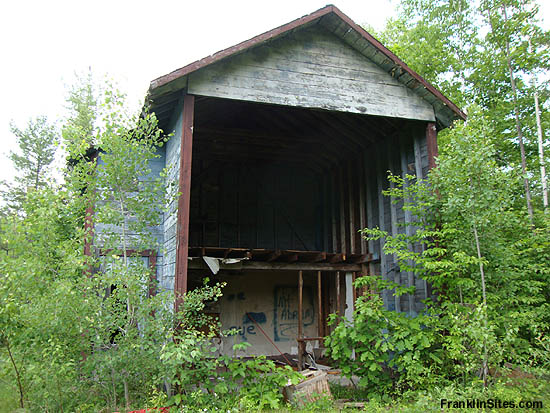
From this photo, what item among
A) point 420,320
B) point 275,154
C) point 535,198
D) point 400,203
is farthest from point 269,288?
point 535,198

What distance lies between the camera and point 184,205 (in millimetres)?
7023

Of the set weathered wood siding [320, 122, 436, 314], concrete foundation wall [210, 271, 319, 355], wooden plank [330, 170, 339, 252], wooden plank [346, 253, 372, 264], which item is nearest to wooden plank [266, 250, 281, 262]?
wooden plank [346, 253, 372, 264]

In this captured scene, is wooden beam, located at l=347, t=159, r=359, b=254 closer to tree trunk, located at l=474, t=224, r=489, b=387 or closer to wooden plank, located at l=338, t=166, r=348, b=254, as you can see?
wooden plank, located at l=338, t=166, r=348, b=254

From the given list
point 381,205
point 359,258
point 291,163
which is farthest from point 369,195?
point 291,163

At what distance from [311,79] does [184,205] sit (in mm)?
3651

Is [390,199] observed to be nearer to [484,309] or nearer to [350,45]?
[350,45]

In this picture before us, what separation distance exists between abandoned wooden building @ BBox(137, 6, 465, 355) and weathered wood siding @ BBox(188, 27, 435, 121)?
0.02m

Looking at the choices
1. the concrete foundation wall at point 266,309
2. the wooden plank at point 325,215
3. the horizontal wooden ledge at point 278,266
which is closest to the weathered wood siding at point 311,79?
the horizontal wooden ledge at point 278,266

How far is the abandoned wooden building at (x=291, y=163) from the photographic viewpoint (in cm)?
777

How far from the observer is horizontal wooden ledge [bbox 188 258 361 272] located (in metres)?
9.63

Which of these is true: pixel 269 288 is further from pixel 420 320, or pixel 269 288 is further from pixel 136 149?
pixel 136 149

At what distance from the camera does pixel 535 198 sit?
20516 mm

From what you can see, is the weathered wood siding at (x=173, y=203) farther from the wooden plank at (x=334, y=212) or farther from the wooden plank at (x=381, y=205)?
the wooden plank at (x=334, y=212)

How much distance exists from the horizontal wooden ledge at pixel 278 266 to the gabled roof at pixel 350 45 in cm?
365
